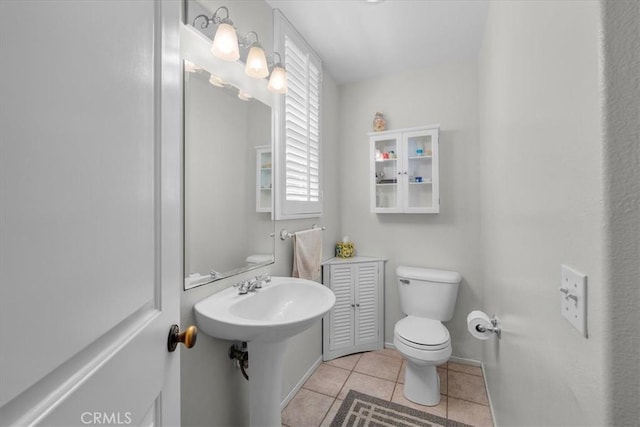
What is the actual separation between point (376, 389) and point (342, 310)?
23.8 inches

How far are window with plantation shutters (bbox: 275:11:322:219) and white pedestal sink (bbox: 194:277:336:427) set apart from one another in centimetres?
51

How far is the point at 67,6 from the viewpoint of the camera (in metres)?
0.34

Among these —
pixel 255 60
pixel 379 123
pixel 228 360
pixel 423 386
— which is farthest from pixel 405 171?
pixel 228 360

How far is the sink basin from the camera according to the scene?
103 cm

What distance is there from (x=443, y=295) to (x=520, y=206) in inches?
49.9

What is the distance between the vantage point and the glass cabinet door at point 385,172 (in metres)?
2.40

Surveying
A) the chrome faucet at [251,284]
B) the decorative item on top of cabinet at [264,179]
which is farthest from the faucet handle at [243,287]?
the decorative item on top of cabinet at [264,179]

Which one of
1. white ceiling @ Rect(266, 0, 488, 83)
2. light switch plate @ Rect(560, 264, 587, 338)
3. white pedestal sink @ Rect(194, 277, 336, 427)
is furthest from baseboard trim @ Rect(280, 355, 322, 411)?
white ceiling @ Rect(266, 0, 488, 83)

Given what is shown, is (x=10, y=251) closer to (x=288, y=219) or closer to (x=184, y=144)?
(x=184, y=144)

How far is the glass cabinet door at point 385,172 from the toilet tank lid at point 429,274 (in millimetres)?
533

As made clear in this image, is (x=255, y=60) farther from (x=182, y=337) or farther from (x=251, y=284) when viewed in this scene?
(x=182, y=337)

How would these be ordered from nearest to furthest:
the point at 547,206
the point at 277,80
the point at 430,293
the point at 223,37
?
the point at 547,206, the point at 223,37, the point at 277,80, the point at 430,293

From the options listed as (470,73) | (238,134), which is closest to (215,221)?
(238,134)

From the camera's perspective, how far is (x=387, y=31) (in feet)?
6.28
